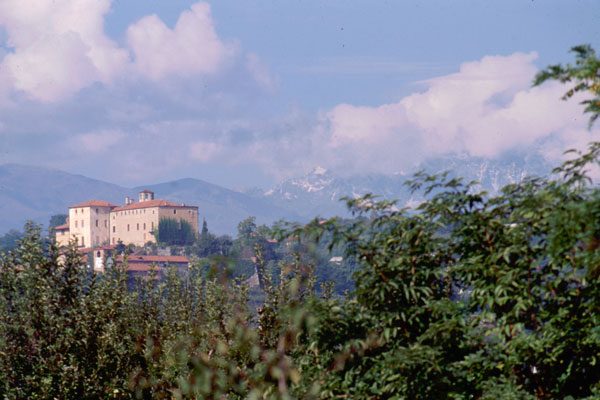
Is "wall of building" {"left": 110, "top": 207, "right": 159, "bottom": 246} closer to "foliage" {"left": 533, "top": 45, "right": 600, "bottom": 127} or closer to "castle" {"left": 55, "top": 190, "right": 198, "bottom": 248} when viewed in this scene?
"castle" {"left": 55, "top": 190, "right": 198, "bottom": 248}

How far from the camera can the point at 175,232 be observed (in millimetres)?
150250

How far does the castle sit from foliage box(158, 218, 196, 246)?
3.21ft

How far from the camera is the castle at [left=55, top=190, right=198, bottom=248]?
148125mm

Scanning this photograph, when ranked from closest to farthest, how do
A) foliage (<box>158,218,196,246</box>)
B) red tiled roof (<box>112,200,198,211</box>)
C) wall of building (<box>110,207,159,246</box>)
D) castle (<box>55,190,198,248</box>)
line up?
foliage (<box>158,218,196,246</box>), castle (<box>55,190,198,248</box>), red tiled roof (<box>112,200,198,211</box>), wall of building (<box>110,207,159,246</box>)

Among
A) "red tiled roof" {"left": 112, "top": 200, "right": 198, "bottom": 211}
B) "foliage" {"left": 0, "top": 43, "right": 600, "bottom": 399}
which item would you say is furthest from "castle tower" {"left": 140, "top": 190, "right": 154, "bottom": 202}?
"foliage" {"left": 0, "top": 43, "right": 600, "bottom": 399}

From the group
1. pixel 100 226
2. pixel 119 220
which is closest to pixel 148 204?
pixel 119 220

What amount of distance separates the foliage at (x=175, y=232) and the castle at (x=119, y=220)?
0.98 m

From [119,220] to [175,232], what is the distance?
41.5 ft

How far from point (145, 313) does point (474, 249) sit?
5867 mm

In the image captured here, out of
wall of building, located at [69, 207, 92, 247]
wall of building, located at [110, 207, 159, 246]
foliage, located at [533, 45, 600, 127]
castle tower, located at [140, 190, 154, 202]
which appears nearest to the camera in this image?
foliage, located at [533, 45, 600, 127]

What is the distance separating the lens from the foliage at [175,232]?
5778 inches

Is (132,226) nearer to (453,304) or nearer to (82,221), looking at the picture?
(82,221)

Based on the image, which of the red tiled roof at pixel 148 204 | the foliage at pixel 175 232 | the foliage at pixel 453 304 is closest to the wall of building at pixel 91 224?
the red tiled roof at pixel 148 204

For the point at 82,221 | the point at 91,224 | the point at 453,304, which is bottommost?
the point at 453,304
